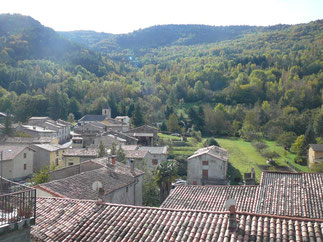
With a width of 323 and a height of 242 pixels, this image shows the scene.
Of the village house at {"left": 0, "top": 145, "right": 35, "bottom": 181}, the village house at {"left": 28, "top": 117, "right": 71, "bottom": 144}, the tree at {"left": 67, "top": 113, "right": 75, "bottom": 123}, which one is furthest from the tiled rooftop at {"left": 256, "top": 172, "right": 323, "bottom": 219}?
the tree at {"left": 67, "top": 113, "right": 75, "bottom": 123}

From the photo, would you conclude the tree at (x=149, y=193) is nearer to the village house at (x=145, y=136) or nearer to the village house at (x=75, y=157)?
the village house at (x=75, y=157)

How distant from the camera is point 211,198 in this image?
17.6 m

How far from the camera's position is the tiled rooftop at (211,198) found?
1637cm

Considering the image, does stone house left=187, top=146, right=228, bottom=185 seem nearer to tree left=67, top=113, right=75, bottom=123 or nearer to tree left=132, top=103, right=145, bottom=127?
tree left=132, top=103, right=145, bottom=127

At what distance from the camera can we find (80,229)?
9.52m

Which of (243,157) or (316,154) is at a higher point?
(316,154)

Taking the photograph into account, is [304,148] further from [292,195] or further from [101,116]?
[101,116]

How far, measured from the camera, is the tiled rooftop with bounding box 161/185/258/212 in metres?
16.4

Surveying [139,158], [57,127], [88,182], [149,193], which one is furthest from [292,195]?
[57,127]

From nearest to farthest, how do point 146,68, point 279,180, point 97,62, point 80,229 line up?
point 80,229 → point 279,180 → point 97,62 → point 146,68

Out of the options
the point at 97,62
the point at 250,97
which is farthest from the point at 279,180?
the point at 97,62

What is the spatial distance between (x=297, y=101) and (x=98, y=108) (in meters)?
49.5

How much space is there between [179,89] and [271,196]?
9741cm

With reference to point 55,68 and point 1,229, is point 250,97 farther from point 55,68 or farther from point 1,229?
point 1,229
